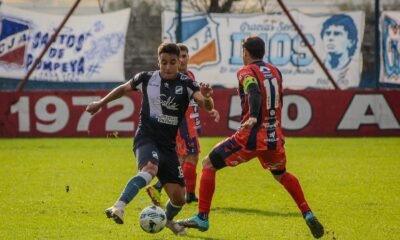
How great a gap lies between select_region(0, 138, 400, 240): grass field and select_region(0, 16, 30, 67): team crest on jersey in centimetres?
353

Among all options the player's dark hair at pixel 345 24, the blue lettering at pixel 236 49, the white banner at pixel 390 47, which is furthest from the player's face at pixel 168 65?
the player's dark hair at pixel 345 24

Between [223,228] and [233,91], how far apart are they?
12131mm

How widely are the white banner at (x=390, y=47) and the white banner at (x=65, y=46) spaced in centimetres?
594

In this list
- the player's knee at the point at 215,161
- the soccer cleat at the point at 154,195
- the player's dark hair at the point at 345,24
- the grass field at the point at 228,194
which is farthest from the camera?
the player's dark hair at the point at 345,24

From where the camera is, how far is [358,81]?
23.6m

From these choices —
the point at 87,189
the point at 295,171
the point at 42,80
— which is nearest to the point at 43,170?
the point at 87,189

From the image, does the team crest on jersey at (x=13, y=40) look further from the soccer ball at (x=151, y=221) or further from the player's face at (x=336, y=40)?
the soccer ball at (x=151, y=221)

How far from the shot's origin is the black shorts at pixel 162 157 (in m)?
9.05

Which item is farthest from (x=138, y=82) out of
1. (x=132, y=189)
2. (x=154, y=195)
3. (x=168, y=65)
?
(x=154, y=195)

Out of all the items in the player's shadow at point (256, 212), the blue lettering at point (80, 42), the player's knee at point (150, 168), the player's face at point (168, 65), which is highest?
the player's face at point (168, 65)

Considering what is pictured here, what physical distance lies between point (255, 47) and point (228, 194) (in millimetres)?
3571

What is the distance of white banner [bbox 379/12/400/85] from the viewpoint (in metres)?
23.6

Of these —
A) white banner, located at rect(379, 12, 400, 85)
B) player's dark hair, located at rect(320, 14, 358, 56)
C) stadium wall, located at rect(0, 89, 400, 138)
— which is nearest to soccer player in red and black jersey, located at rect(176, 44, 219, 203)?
stadium wall, located at rect(0, 89, 400, 138)

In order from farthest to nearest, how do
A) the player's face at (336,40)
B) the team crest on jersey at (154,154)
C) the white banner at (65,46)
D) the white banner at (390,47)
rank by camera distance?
the player's face at (336,40) → the white banner at (390,47) → the white banner at (65,46) → the team crest on jersey at (154,154)
